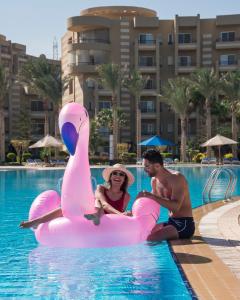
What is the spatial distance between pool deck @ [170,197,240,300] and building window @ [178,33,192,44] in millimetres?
50392

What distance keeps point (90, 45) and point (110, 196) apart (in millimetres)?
48921

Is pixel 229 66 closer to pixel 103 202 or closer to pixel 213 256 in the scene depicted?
pixel 103 202

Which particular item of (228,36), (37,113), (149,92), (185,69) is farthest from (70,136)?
(37,113)

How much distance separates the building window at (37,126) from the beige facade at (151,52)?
18.3 feet

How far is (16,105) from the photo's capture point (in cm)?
6322

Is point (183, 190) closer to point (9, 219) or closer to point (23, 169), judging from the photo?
point (9, 219)

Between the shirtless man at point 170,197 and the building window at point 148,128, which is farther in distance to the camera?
the building window at point 148,128

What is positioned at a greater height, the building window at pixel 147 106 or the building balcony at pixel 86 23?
the building balcony at pixel 86 23

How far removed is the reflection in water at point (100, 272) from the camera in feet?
19.7

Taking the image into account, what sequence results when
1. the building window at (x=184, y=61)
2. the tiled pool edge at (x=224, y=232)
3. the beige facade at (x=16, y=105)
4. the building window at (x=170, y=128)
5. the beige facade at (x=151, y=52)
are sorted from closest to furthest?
1. the tiled pool edge at (x=224, y=232)
2. the beige facade at (x=151, y=52)
3. the building window at (x=184, y=61)
4. the building window at (x=170, y=128)
5. the beige facade at (x=16, y=105)

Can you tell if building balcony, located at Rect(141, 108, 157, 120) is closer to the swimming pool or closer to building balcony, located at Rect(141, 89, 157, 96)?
building balcony, located at Rect(141, 89, 157, 96)

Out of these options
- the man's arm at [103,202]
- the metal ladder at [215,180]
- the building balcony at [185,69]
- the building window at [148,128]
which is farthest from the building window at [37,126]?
the man's arm at [103,202]

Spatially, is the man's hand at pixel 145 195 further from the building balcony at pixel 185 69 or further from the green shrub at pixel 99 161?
the building balcony at pixel 185 69

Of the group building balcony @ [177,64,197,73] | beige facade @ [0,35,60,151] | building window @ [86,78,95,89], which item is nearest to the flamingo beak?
building window @ [86,78,95,89]
